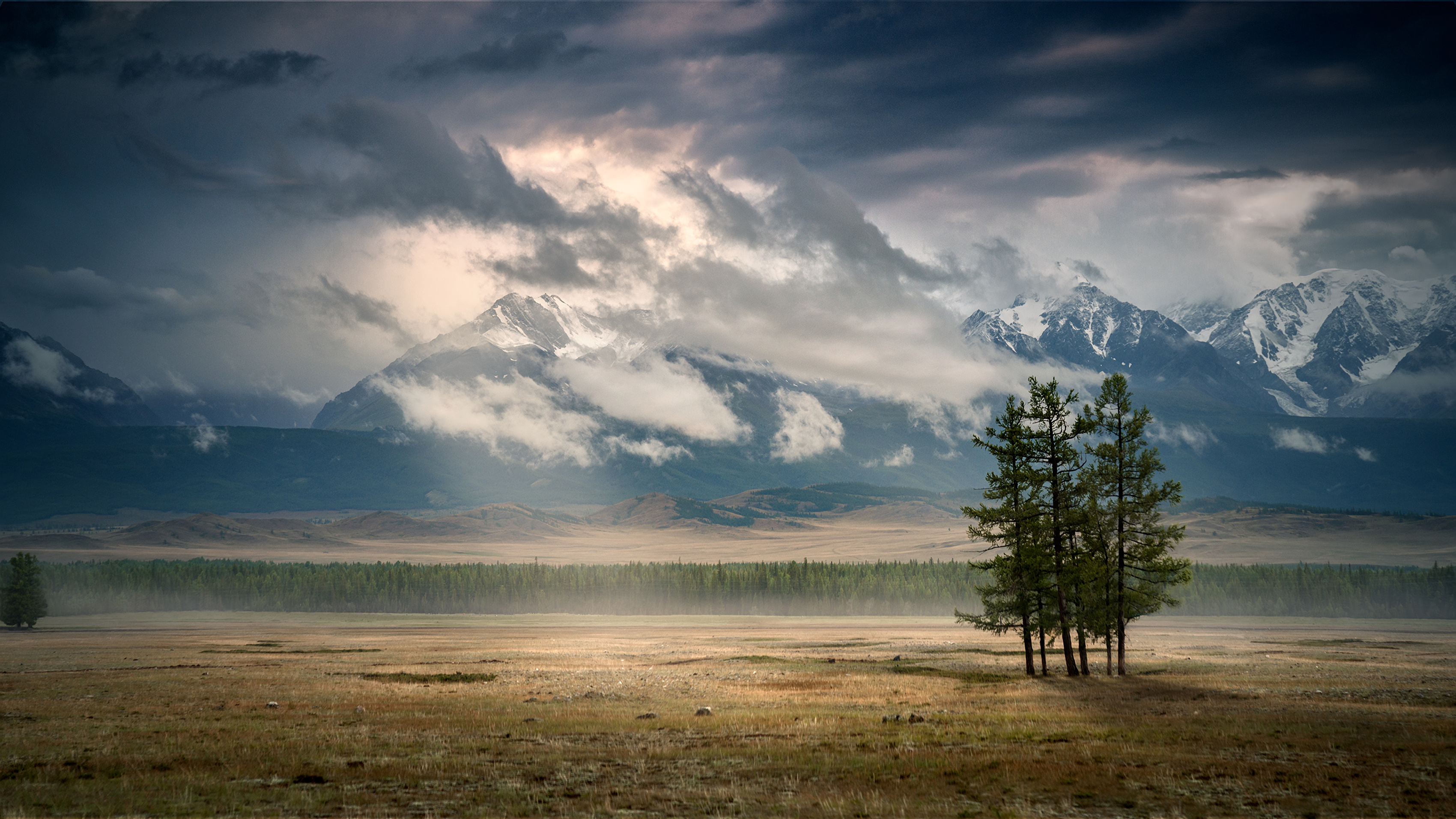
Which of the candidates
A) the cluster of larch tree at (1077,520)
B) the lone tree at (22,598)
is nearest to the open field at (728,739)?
the cluster of larch tree at (1077,520)

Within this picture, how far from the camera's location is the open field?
66.4ft

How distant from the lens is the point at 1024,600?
165ft

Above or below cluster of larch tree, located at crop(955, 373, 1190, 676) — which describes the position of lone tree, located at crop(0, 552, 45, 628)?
below

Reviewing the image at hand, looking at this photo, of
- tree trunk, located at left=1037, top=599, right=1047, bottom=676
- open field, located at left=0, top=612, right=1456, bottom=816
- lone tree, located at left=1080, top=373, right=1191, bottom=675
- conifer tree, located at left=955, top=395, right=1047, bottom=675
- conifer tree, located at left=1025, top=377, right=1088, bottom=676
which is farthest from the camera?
tree trunk, located at left=1037, top=599, right=1047, bottom=676

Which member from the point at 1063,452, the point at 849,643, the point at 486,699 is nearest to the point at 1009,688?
the point at 1063,452

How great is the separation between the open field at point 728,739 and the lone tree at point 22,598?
80.4m

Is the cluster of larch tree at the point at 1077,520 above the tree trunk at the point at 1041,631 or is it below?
above

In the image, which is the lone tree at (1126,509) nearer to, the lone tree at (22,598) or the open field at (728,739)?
the open field at (728,739)

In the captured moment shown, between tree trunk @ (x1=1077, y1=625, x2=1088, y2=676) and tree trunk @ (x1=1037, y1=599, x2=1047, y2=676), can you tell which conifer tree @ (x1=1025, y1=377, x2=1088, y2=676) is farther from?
tree trunk @ (x1=1037, y1=599, x2=1047, y2=676)

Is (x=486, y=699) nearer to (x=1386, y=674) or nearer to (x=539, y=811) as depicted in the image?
(x=539, y=811)

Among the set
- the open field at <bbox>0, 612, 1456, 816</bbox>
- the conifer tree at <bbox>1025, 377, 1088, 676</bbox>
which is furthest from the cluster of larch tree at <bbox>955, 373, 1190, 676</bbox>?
the open field at <bbox>0, 612, 1456, 816</bbox>

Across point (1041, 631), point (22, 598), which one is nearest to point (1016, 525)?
point (1041, 631)

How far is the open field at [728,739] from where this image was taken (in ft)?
66.4

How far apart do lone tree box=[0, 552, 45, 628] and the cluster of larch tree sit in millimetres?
146684
